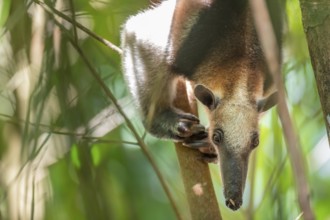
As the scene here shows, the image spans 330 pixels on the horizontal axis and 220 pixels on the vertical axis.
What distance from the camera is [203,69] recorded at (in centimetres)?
362

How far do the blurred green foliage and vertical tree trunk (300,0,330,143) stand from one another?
17 centimetres

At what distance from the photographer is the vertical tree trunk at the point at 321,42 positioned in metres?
1.80

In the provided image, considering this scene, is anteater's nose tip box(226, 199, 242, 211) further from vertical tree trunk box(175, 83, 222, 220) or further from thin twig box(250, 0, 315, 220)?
thin twig box(250, 0, 315, 220)

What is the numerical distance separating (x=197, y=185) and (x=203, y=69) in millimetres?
920

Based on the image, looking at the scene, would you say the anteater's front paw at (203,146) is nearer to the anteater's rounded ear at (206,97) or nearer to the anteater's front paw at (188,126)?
the anteater's front paw at (188,126)

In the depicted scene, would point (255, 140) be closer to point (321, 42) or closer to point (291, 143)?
point (321, 42)

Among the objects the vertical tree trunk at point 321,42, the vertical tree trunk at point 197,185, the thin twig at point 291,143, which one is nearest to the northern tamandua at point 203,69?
the vertical tree trunk at point 197,185

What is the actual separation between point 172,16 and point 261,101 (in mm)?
645


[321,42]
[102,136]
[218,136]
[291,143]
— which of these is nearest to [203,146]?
[218,136]

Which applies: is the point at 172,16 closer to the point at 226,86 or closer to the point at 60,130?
the point at 226,86

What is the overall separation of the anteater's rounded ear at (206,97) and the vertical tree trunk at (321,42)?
1600 mm

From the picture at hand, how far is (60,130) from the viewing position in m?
1.82

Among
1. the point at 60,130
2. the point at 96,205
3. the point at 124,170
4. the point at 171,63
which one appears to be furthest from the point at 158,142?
the point at 96,205

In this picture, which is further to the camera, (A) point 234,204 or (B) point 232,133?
(B) point 232,133
